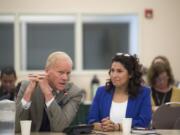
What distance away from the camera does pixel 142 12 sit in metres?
6.64

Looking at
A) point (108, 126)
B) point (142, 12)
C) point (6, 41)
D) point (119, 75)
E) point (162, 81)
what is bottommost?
point (108, 126)

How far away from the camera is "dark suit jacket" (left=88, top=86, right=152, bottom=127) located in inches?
126

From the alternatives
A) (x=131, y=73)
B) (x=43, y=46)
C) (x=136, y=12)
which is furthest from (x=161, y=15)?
(x=131, y=73)

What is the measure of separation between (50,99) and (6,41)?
13.9 ft

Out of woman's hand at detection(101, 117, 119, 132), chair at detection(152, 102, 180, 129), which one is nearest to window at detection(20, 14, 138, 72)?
chair at detection(152, 102, 180, 129)

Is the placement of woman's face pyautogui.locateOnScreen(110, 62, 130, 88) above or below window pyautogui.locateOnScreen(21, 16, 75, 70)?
below

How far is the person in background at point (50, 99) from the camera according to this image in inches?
112

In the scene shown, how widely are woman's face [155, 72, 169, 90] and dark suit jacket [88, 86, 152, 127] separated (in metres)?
1.22

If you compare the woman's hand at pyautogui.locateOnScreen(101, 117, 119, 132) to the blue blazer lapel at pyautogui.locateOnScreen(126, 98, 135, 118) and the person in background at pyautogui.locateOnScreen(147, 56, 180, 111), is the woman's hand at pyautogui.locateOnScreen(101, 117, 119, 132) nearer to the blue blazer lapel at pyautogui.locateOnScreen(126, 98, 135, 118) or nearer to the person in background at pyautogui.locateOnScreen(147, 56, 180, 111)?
the blue blazer lapel at pyautogui.locateOnScreen(126, 98, 135, 118)

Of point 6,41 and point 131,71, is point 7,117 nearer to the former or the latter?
point 131,71

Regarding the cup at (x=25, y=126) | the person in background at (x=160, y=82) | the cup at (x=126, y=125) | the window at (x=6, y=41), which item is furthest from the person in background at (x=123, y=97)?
the window at (x=6, y=41)

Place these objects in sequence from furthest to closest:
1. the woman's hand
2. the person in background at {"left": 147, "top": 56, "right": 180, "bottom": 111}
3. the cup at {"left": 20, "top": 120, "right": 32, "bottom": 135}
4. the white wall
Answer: the white wall, the person in background at {"left": 147, "top": 56, "right": 180, "bottom": 111}, the woman's hand, the cup at {"left": 20, "top": 120, "right": 32, "bottom": 135}

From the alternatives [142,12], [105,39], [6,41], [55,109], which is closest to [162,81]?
[55,109]

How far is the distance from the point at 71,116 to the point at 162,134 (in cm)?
69
